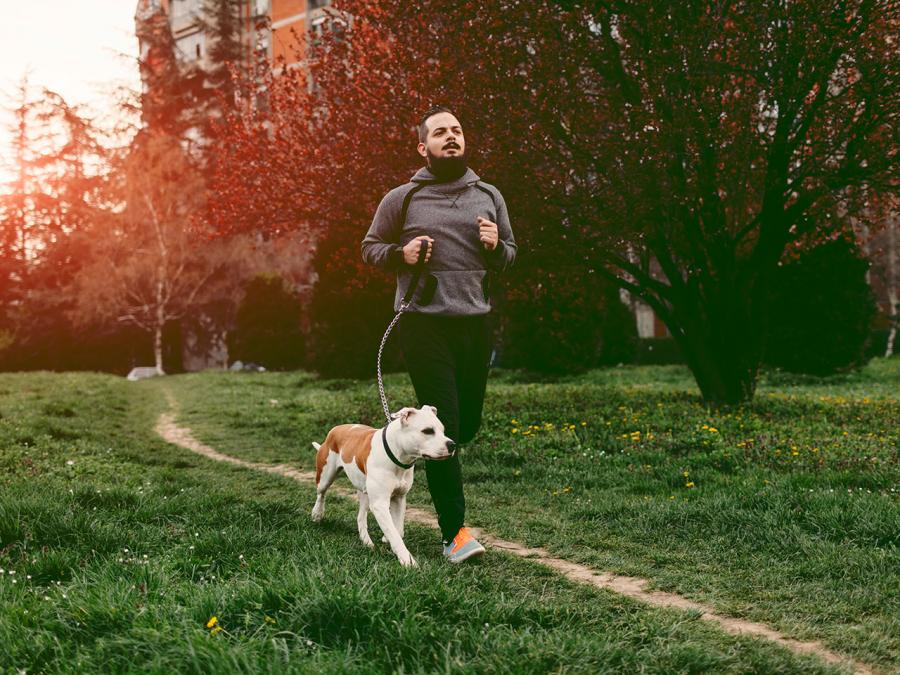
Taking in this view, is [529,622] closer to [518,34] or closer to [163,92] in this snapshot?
[518,34]

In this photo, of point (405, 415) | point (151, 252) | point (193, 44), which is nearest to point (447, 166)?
point (405, 415)

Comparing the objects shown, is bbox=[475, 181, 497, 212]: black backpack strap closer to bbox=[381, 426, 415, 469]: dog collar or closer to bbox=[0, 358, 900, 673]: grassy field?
bbox=[381, 426, 415, 469]: dog collar

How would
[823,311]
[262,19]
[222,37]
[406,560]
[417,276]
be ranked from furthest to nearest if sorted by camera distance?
[222,37]
[262,19]
[823,311]
[417,276]
[406,560]

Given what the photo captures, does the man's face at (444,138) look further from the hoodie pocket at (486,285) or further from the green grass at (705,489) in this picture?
the green grass at (705,489)

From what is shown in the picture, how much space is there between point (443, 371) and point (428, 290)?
0.46 metres

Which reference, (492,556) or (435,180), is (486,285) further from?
(492,556)

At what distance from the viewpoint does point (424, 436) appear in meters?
3.98

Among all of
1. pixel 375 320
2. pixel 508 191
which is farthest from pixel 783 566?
pixel 375 320

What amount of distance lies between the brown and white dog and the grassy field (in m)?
0.23

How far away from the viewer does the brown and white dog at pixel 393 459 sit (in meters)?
3.98

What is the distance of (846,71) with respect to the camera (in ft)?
31.4

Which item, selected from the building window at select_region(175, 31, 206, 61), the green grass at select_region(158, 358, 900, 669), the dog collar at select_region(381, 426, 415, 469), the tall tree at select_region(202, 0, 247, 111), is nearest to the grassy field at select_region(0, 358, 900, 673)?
the green grass at select_region(158, 358, 900, 669)

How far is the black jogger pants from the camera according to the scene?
14.1 ft

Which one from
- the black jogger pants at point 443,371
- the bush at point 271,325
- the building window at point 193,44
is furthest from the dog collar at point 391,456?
the building window at point 193,44
